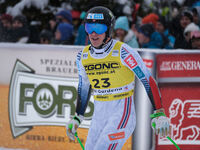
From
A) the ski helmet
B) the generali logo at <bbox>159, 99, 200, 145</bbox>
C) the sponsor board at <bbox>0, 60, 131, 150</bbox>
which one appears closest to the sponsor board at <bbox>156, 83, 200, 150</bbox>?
the generali logo at <bbox>159, 99, 200, 145</bbox>

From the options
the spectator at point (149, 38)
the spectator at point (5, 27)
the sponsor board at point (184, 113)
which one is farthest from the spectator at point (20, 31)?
the sponsor board at point (184, 113)

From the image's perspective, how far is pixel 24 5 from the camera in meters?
10.7

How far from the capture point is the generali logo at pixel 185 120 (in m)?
5.79

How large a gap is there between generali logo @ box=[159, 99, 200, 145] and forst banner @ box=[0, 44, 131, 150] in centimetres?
132

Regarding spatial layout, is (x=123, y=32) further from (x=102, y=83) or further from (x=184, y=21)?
(x=102, y=83)

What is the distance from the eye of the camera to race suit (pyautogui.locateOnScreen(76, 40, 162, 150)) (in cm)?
382

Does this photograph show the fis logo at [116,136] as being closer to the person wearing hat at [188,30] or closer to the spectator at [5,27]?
the person wearing hat at [188,30]

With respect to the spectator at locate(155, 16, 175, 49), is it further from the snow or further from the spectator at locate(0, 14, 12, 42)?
the snow

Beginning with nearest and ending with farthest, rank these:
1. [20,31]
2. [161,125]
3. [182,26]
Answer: [161,125]
[182,26]
[20,31]

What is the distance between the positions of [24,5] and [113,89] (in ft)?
24.3

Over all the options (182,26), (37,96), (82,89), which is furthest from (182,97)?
(37,96)

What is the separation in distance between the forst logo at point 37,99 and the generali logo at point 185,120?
1533 millimetres

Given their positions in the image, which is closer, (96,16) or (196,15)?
(96,16)

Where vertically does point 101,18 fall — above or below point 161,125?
above
